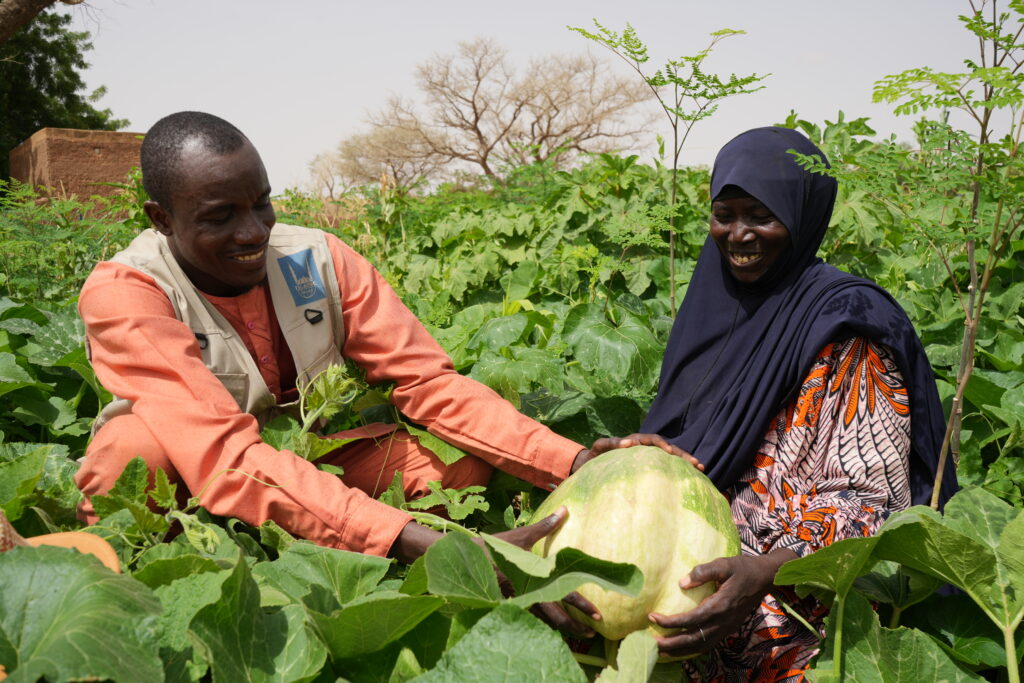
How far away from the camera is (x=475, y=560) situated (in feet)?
5.76

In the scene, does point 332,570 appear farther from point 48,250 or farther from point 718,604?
point 48,250

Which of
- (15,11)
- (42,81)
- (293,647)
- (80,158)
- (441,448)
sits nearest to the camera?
(293,647)

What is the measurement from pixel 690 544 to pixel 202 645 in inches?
42.9

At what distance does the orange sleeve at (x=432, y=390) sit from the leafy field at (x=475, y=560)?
174 mm

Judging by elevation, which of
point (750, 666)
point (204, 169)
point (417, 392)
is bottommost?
point (750, 666)

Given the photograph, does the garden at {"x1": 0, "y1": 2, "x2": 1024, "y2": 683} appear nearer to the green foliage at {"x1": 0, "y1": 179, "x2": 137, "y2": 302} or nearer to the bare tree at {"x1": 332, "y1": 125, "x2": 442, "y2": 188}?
the green foliage at {"x1": 0, "y1": 179, "x2": 137, "y2": 302}

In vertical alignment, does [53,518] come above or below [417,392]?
below

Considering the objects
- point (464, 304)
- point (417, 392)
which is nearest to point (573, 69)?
point (464, 304)

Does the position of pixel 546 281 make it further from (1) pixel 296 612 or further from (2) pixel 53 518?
(1) pixel 296 612

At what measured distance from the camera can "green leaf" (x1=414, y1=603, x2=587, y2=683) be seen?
57.5 inches

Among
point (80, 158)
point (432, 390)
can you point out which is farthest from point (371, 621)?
point (80, 158)

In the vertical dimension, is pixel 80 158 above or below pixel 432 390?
above

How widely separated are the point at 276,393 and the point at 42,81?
26.3m

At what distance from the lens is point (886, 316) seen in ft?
7.61
